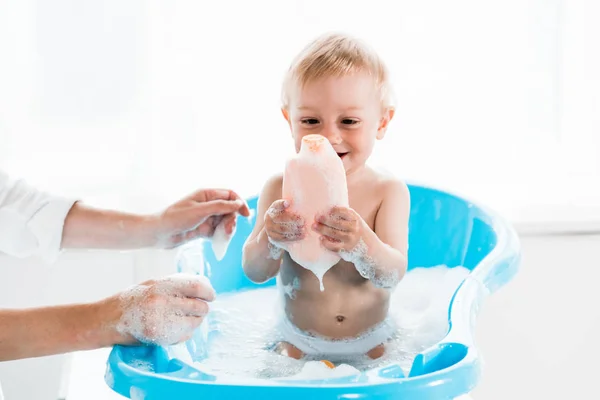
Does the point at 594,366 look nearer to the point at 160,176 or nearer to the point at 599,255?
the point at 599,255

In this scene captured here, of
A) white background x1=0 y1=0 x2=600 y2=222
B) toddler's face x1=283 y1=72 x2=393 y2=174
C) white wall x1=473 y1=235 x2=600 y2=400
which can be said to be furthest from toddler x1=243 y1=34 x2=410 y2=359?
white wall x1=473 y1=235 x2=600 y2=400

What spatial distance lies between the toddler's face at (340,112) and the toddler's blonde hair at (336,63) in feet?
0.04

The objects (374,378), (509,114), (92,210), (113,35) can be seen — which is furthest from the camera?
(509,114)

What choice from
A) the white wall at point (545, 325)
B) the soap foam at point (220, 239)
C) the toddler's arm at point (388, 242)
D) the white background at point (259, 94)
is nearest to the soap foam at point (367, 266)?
the toddler's arm at point (388, 242)

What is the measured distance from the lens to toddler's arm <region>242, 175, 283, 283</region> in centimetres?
135

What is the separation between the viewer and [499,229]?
1478 mm

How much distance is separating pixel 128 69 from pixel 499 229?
969 millimetres

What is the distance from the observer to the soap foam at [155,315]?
1.01 m

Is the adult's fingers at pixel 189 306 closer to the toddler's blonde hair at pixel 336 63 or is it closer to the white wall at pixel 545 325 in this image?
the toddler's blonde hair at pixel 336 63

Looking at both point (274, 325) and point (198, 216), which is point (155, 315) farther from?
point (274, 325)

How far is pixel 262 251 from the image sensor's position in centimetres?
135

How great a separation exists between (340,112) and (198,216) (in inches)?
10.8

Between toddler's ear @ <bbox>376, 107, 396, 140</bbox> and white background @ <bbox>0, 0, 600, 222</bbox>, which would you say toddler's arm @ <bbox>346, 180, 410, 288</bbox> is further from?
white background @ <bbox>0, 0, 600, 222</bbox>

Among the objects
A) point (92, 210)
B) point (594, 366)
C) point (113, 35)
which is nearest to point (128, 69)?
point (113, 35)
